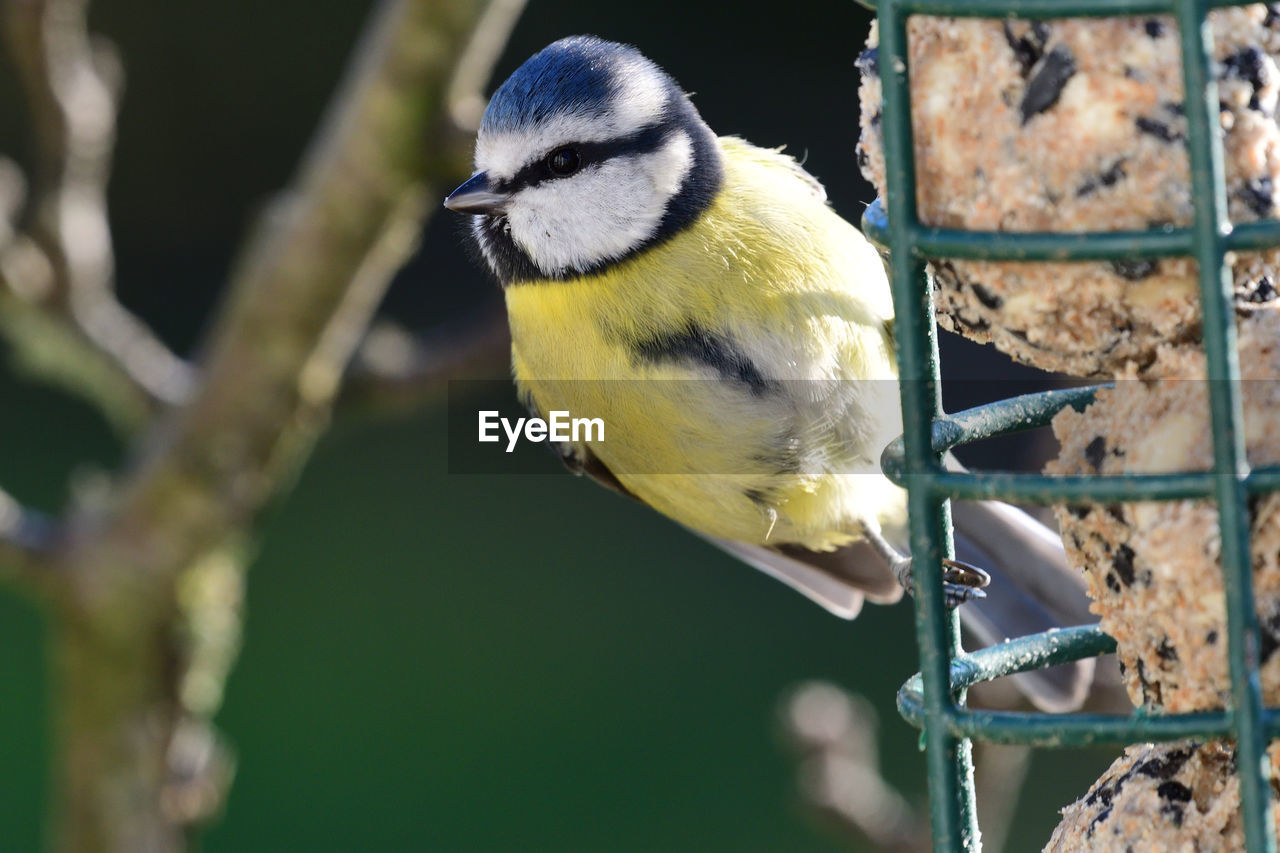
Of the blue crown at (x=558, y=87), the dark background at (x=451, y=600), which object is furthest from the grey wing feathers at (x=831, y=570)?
the dark background at (x=451, y=600)

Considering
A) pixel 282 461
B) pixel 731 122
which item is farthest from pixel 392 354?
pixel 731 122

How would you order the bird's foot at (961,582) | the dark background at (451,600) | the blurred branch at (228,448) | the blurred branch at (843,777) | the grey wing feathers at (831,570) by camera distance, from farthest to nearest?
the dark background at (451,600) → the grey wing feathers at (831,570) → the blurred branch at (843,777) → the blurred branch at (228,448) → the bird's foot at (961,582)

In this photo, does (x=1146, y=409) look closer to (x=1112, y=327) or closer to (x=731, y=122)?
(x=1112, y=327)

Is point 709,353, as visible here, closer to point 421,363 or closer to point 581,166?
point 581,166

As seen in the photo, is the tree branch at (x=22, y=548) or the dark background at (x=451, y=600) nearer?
the tree branch at (x=22, y=548)

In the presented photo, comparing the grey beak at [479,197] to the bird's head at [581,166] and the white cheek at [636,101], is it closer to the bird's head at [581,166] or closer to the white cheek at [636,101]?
the bird's head at [581,166]

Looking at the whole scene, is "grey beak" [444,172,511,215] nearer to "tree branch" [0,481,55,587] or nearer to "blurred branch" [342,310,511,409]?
"blurred branch" [342,310,511,409]

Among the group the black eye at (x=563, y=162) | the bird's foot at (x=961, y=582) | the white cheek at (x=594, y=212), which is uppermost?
the black eye at (x=563, y=162)
